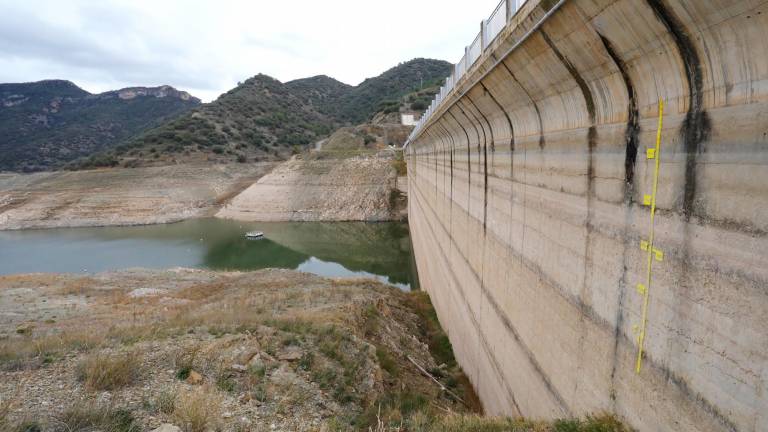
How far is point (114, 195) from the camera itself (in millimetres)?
56312

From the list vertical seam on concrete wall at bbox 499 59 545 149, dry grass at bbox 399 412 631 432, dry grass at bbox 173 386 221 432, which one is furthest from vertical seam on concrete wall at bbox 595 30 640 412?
dry grass at bbox 173 386 221 432

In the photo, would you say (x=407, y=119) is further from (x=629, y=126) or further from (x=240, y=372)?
(x=629, y=126)

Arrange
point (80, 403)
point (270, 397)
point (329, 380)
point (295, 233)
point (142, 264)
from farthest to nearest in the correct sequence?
point (295, 233) → point (142, 264) → point (329, 380) → point (270, 397) → point (80, 403)

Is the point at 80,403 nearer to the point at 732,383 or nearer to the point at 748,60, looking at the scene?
the point at 732,383

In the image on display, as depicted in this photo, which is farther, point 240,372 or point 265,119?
point 265,119

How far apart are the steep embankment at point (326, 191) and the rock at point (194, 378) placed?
42352mm

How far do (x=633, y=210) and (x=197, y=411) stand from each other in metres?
5.86

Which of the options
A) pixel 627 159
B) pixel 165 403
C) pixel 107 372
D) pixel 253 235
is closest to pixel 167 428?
pixel 165 403

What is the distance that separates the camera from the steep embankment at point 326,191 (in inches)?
2031

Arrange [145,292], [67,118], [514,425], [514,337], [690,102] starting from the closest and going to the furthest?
[690,102] → [514,425] → [514,337] → [145,292] → [67,118]

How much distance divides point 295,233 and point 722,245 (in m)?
44.6

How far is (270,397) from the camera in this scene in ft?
22.1

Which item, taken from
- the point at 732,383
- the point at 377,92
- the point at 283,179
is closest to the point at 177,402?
the point at 732,383

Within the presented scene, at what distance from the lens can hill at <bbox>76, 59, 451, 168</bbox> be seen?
73.6 m
